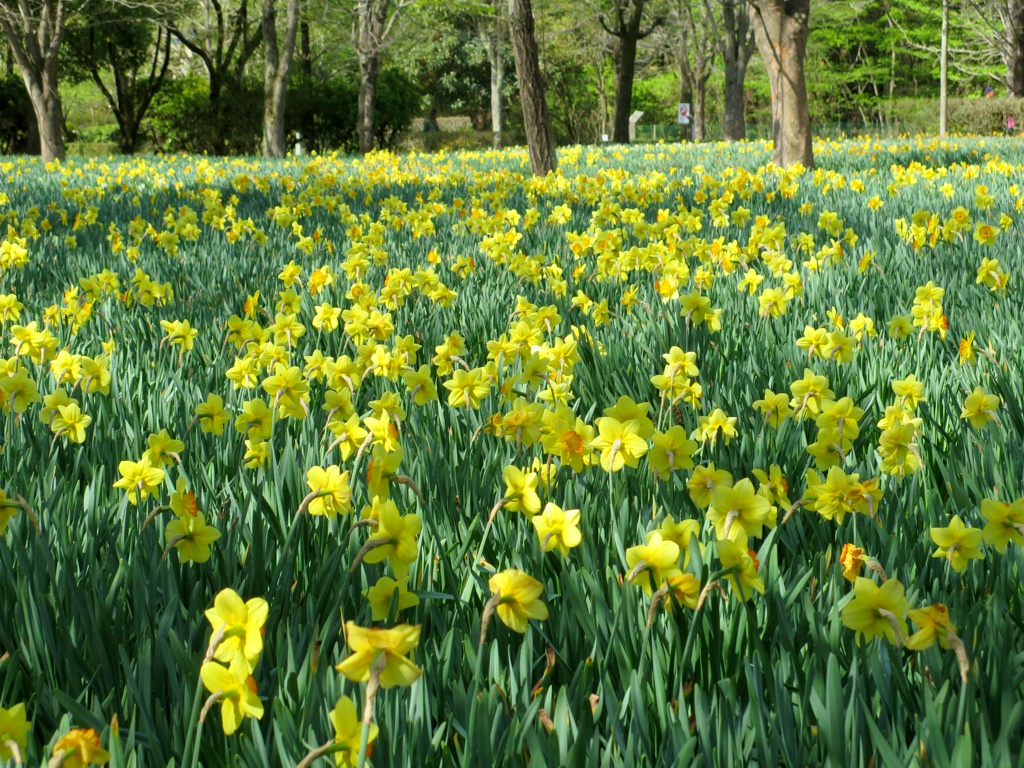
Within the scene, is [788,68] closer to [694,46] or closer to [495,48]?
[694,46]

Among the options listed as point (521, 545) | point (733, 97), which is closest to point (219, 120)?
point (733, 97)

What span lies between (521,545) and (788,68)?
10779 millimetres

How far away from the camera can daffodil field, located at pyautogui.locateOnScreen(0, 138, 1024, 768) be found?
1.05 metres

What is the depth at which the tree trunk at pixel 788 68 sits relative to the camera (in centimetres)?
1094

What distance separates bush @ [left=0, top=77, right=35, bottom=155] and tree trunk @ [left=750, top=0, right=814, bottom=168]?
76.8ft

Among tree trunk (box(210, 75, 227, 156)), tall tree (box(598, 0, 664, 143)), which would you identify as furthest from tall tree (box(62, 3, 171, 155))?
tall tree (box(598, 0, 664, 143))

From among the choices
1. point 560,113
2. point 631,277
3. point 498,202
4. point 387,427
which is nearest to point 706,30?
point 560,113

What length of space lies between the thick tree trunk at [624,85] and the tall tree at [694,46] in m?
6.20

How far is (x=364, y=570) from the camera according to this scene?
1483 millimetres

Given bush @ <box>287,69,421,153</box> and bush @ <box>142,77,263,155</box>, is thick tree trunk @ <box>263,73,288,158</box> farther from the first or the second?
bush @ <box>142,77,263,155</box>

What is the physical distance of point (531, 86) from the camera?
11008 mm

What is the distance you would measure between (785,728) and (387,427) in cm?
92

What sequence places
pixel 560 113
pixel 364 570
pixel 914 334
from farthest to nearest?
pixel 560 113 → pixel 914 334 → pixel 364 570

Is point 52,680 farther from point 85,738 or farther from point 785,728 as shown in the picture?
point 785,728
